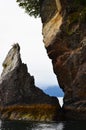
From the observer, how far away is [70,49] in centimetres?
7619

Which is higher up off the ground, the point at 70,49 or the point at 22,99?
the point at 70,49

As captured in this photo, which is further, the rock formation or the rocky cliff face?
the rock formation

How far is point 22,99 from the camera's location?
80625 mm

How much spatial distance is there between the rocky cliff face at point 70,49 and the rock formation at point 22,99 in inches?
121

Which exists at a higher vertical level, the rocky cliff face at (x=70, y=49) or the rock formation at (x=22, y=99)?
the rocky cliff face at (x=70, y=49)

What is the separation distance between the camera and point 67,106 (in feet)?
250

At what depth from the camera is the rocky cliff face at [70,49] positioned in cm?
7294

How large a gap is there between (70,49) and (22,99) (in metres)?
12.8

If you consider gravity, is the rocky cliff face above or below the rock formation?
above

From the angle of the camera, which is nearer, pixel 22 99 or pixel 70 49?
pixel 70 49

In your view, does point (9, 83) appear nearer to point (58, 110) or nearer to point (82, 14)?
point (58, 110)

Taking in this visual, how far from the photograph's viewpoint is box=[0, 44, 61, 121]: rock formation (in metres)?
78.4

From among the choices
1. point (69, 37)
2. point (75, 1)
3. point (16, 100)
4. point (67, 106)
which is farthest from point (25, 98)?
point (75, 1)

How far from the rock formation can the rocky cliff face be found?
3065 millimetres
